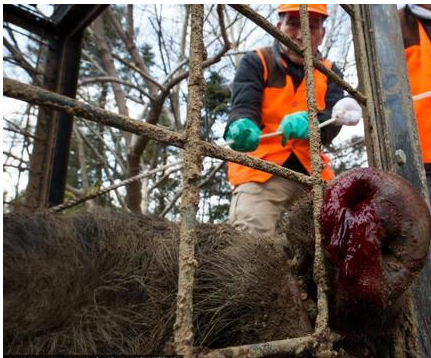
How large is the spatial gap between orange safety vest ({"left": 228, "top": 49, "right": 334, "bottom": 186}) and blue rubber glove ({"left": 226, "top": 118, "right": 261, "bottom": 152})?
0.21 m

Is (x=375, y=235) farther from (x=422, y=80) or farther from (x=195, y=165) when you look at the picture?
(x=422, y=80)

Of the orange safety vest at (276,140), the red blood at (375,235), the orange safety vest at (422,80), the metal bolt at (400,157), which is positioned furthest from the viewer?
the orange safety vest at (276,140)

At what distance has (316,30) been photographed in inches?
108

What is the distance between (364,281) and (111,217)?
115 centimetres

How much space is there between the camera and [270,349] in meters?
0.89

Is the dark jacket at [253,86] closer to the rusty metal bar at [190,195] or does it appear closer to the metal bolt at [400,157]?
the metal bolt at [400,157]

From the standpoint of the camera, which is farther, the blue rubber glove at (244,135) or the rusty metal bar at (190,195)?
the blue rubber glove at (244,135)

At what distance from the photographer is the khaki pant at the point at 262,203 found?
8.03ft

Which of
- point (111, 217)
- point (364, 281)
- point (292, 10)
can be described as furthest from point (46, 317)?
point (292, 10)

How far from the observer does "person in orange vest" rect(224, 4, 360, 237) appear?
8.03 feet

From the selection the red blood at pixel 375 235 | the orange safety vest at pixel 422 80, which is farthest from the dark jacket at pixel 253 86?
the red blood at pixel 375 235

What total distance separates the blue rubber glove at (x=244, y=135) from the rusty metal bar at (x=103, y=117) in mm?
1280

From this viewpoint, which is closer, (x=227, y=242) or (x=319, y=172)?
(x=319, y=172)

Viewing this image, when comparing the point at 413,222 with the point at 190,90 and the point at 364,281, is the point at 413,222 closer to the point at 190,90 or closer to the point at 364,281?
the point at 364,281
